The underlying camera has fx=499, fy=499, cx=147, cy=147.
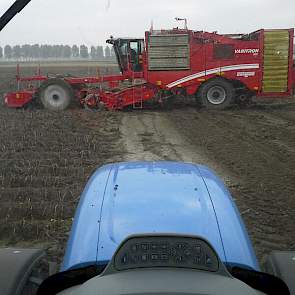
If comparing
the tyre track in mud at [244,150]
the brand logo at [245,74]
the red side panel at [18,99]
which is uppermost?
the brand logo at [245,74]

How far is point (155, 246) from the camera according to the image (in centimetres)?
191

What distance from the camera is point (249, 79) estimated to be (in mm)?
18375

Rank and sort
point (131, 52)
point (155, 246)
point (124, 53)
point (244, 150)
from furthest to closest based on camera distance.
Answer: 1. point (124, 53)
2. point (131, 52)
3. point (244, 150)
4. point (155, 246)

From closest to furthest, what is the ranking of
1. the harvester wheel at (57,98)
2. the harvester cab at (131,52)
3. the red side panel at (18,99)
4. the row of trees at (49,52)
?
the red side panel at (18,99), the harvester wheel at (57,98), the harvester cab at (131,52), the row of trees at (49,52)

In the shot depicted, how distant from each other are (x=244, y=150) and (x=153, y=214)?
814cm

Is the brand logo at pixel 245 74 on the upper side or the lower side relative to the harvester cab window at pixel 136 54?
lower

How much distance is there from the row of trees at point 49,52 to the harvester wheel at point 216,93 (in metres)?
119

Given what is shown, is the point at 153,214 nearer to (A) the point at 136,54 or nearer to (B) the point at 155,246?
(B) the point at 155,246

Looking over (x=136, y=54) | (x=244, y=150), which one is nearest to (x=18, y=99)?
(x=136, y=54)

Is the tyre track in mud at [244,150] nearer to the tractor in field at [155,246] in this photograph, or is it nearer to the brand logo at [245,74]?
the brand logo at [245,74]

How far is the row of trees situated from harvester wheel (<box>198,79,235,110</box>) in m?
119

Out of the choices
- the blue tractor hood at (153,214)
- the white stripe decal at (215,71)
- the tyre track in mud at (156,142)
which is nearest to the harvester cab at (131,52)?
the white stripe decal at (215,71)

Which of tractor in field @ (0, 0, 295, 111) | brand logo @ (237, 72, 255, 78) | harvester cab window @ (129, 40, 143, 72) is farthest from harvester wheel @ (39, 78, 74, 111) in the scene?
brand logo @ (237, 72, 255, 78)

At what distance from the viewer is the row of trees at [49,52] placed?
140000mm
